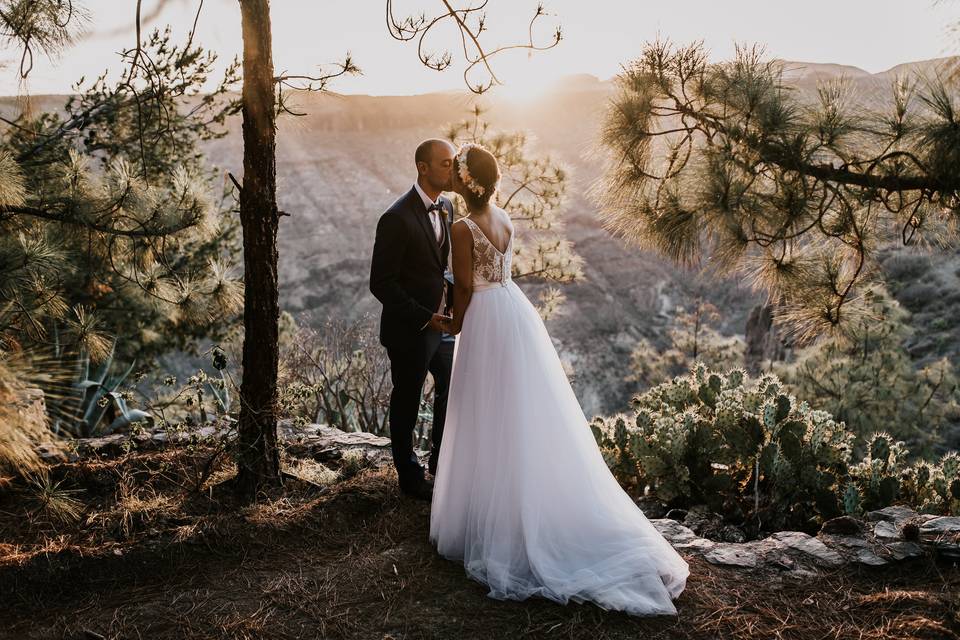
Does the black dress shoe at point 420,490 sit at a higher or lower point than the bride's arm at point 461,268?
lower

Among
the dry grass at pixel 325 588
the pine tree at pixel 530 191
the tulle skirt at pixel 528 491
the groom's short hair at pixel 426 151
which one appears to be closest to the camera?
the dry grass at pixel 325 588

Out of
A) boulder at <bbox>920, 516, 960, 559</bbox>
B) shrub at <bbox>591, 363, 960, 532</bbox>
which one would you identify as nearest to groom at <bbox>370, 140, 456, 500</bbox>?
shrub at <bbox>591, 363, 960, 532</bbox>

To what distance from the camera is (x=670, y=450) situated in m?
3.97

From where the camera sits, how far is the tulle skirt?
266cm

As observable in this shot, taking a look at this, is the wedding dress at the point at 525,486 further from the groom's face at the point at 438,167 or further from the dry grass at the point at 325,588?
the groom's face at the point at 438,167

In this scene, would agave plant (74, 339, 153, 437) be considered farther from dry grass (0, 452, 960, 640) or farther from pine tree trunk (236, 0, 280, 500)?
pine tree trunk (236, 0, 280, 500)

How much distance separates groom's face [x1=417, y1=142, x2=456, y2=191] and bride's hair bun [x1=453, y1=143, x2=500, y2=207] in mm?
502

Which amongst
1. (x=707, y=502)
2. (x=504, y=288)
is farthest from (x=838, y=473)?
(x=504, y=288)

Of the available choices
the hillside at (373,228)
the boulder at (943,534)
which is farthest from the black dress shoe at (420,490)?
the hillside at (373,228)

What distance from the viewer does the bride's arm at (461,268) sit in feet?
10.0

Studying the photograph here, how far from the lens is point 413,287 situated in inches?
142

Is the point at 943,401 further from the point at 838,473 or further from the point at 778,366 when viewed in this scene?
the point at 838,473

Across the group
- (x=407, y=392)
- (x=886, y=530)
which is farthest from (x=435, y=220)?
(x=886, y=530)

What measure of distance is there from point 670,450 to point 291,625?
228 centimetres
